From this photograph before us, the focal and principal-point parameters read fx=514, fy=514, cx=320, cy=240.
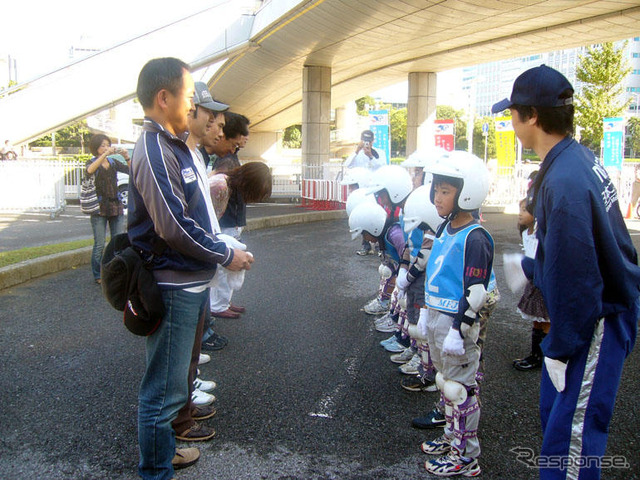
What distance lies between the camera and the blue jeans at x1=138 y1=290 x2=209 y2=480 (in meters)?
2.51

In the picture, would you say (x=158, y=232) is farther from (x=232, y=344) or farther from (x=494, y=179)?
(x=494, y=179)

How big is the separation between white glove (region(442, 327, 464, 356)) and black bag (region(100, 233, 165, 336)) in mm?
1510

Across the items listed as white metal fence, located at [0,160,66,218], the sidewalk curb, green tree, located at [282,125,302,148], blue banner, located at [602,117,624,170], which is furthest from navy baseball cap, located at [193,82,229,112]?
green tree, located at [282,125,302,148]

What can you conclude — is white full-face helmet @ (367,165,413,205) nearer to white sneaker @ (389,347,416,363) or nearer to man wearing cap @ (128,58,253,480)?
white sneaker @ (389,347,416,363)

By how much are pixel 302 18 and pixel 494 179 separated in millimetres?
7942

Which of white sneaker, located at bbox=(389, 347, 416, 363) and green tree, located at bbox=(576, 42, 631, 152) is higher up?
green tree, located at bbox=(576, 42, 631, 152)

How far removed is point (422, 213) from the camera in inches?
150

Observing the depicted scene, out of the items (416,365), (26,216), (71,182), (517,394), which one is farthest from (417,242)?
(71,182)

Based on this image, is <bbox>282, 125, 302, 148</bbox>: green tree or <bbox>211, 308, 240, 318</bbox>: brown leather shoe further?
<bbox>282, 125, 302, 148</bbox>: green tree

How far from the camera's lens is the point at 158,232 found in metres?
2.39

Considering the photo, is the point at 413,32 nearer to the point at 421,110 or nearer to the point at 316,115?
the point at 316,115

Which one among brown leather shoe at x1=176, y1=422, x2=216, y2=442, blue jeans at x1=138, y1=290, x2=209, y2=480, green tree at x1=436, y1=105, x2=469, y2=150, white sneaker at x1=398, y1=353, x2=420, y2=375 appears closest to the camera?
blue jeans at x1=138, y1=290, x2=209, y2=480

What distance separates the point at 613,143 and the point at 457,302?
1734 centimetres

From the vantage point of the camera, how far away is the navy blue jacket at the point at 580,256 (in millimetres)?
1863
